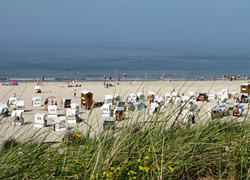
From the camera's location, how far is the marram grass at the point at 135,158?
227 centimetres

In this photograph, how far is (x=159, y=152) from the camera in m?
2.54

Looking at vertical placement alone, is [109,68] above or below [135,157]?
below

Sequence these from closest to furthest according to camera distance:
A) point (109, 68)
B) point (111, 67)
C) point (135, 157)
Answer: point (135, 157) → point (109, 68) → point (111, 67)

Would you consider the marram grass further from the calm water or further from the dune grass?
the calm water

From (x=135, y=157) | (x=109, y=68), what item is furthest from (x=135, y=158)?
(x=109, y=68)

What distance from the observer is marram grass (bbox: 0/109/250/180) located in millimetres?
2273

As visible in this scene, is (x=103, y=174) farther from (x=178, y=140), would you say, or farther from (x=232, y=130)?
(x=232, y=130)

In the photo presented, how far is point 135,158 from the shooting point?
8.17 feet

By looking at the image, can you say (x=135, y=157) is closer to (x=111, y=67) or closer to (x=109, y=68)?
(x=109, y=68)

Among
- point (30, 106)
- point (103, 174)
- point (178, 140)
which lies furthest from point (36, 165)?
point (30, 106)

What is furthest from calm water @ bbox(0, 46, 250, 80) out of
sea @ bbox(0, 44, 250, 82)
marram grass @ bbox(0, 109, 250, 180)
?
marram grass @ bbox(0, 109, 250, 180)

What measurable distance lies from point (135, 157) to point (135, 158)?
2.5 inches

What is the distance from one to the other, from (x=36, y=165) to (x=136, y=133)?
0.81 metres

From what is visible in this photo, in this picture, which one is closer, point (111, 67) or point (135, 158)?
point (135, 158)
